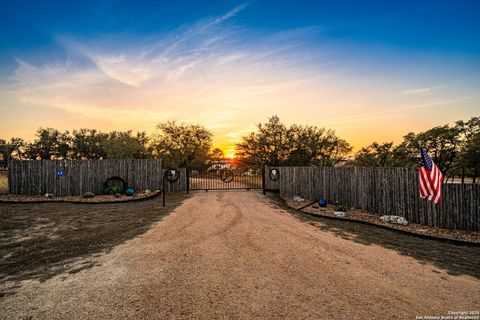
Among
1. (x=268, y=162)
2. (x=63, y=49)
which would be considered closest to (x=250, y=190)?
(x=268, y=162)

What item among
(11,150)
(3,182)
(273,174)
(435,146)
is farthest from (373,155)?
(11,150)

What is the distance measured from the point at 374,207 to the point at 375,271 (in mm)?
6010

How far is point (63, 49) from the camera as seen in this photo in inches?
479

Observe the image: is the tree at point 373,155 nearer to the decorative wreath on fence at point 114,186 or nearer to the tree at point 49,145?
the decorative wreath on fence at point 114,186

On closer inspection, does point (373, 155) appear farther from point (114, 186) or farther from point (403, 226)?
point (114, 186)

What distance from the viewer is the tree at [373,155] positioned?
23870mm

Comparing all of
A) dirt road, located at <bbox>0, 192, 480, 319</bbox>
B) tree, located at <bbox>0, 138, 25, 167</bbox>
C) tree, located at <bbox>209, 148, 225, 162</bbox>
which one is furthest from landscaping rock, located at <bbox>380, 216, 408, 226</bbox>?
tree, located at <bbox>0, 138, 25, 167</bbox>

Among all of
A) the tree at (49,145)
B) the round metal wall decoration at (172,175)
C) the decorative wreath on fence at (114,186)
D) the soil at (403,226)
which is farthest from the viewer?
the tree at (49,145)

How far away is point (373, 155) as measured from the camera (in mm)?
25484

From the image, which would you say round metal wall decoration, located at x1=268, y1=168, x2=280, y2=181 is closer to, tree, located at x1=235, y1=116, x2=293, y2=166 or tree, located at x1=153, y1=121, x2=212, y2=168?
tree, located at x1=235, y1=116, x2=293, y2=166

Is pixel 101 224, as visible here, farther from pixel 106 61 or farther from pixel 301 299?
pixel 106 61

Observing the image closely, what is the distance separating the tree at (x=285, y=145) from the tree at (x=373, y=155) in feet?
15.9

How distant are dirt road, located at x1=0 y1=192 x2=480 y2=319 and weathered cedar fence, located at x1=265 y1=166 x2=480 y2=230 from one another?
323 centimetres

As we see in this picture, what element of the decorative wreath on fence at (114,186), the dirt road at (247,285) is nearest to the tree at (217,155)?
the decorative wreath on fence at (114,186)
